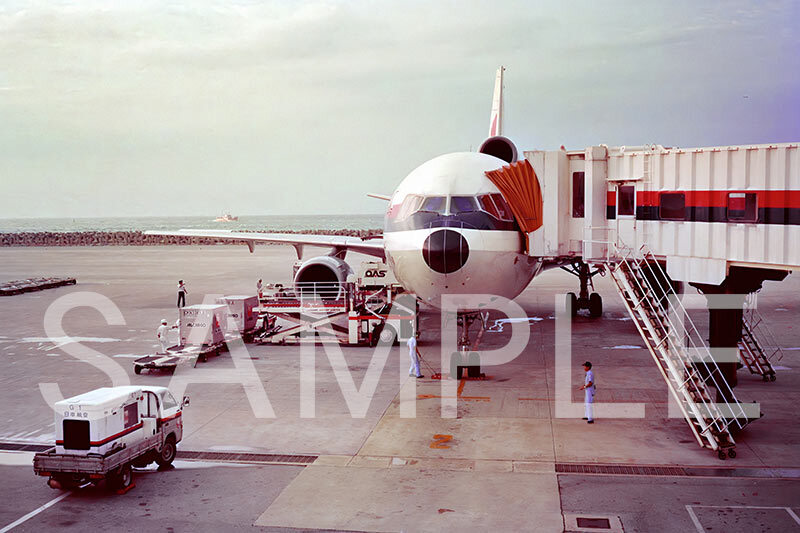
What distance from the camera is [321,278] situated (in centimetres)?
2641

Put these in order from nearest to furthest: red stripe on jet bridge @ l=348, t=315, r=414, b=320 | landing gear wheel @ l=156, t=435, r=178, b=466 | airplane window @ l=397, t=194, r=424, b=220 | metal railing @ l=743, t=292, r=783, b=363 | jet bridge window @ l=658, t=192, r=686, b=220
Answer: landing gear wheel @ l=156, t=435, r=178, b=466, jet bridge window @ l=658, t=192, r=686, b=220, airplane window @ l=397, t=194, r=424, b=220, metal railing @ l=743, t=292, r=783, b=363, red stripe on jet bridge @ l=348, t=315, r=414, b=320

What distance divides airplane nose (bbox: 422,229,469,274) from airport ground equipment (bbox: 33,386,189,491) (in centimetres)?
669

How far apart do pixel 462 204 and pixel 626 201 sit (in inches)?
141

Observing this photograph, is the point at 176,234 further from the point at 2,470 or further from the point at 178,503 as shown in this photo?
the point at 178,503

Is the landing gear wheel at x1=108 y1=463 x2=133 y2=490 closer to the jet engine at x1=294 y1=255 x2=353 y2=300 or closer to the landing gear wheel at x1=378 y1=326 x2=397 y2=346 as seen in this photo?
the landing gear wheel at x1=378 y1=326 x2=397 y2=346

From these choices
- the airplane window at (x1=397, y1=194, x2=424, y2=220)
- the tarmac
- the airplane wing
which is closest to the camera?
the tarmac

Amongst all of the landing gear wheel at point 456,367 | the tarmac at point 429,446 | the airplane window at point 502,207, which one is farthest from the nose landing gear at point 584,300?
the airplane window at point 502,207

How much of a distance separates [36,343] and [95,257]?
48177 millimetres

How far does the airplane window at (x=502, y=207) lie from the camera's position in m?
16.7

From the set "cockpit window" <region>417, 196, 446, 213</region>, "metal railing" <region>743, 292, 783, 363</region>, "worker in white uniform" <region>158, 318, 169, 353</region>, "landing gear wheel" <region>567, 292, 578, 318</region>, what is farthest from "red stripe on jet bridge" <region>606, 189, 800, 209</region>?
"landing gear wheel" <region>567, 292, 578, 318</region>

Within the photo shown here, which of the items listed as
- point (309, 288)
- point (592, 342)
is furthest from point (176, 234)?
point (592, 342)

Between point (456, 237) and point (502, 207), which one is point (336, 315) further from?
point (456, 237)

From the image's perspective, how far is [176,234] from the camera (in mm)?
29094

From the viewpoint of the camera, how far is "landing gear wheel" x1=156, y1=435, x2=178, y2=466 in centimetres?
1214
